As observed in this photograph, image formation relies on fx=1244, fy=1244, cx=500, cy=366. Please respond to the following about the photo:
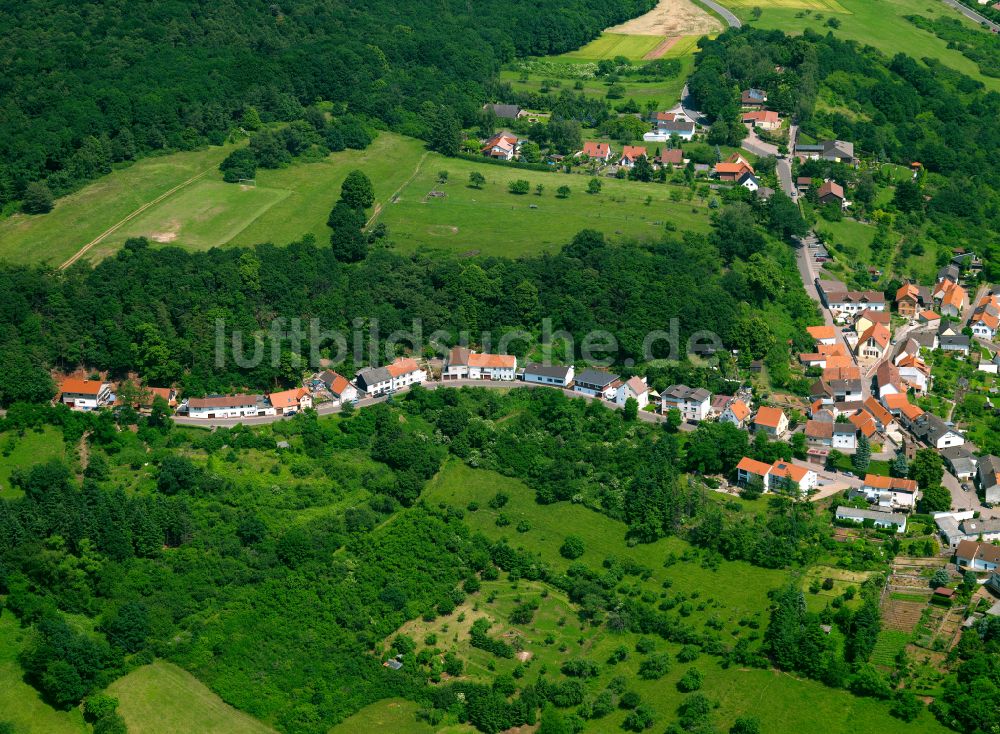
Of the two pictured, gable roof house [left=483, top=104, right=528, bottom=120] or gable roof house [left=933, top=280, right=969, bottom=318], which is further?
gable roof house [left=483, top=104, right=528, bottom=120]

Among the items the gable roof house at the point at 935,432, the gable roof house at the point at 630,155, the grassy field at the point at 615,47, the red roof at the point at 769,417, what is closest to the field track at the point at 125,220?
the gable roof house at the point at 630,155

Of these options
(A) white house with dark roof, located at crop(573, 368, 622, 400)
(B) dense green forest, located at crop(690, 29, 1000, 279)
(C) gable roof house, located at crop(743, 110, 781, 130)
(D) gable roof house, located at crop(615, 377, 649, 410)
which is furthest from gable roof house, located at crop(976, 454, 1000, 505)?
(C) gable roof house, located at crop(743, 110, 781, 130)

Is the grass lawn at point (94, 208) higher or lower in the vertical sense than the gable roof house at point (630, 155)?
lower

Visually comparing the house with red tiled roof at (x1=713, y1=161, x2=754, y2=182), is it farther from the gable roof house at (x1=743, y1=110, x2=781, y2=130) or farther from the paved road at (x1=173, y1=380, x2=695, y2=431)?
the paved road at (x1=173, y1=380, x2=695, y2=431)

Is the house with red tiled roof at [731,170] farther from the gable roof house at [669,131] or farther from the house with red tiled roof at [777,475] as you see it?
the house with red tiled roof at [777,475]

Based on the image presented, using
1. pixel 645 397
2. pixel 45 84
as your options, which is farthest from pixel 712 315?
pixel 45 84

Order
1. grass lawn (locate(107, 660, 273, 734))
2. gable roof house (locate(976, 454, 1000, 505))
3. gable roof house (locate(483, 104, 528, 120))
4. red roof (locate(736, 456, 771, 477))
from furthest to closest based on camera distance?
gable roof house (locate(483, 104, 528, 120)) → red roof (locate(736, 456, 771, 477)) → gable roof house (locate(976, 454, 1000, 505)) → grass lawn (locate(107, 660, 273, 734))

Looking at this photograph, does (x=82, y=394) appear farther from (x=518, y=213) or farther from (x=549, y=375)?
(x=518, y=213)
